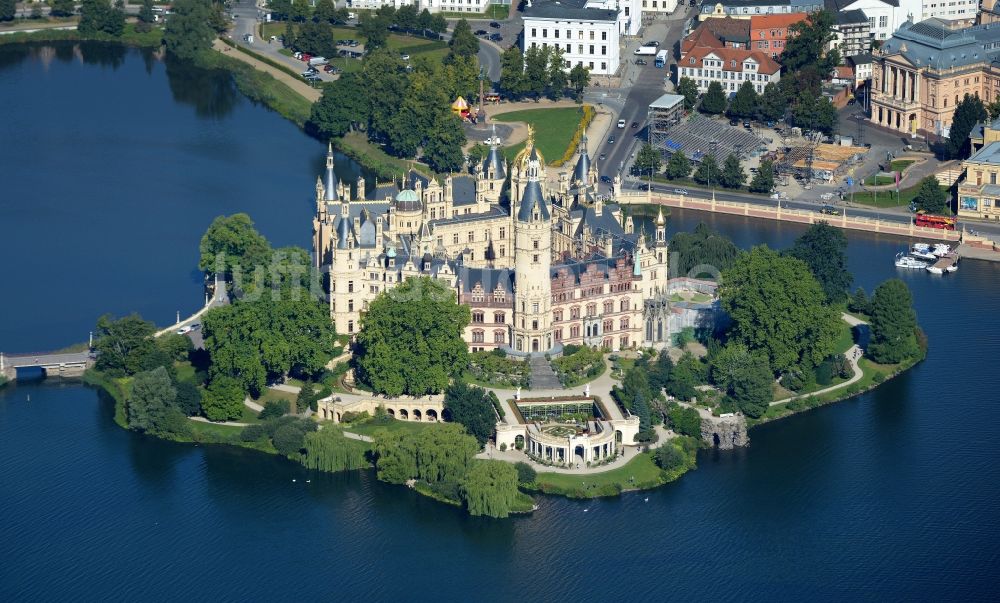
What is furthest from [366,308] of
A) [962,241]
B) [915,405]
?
[962,241]

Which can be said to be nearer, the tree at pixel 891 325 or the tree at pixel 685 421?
the tree at pixel 685 421

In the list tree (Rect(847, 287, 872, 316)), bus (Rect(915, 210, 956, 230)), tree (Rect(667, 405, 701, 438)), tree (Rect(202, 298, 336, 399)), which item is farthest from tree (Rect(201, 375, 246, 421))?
bus (Rect(915, 210, 956, 230))

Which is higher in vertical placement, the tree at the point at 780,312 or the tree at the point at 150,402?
the tree at the point at 780,312

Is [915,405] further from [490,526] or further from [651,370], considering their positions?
[490,526]

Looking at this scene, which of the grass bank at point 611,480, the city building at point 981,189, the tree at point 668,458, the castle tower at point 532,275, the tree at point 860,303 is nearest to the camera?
the grass bank at point 611,480

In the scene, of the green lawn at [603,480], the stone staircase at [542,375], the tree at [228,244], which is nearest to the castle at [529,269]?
the stone staircase at [542,375]

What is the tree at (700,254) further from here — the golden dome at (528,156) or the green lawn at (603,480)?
the green lawn at (603,480)
